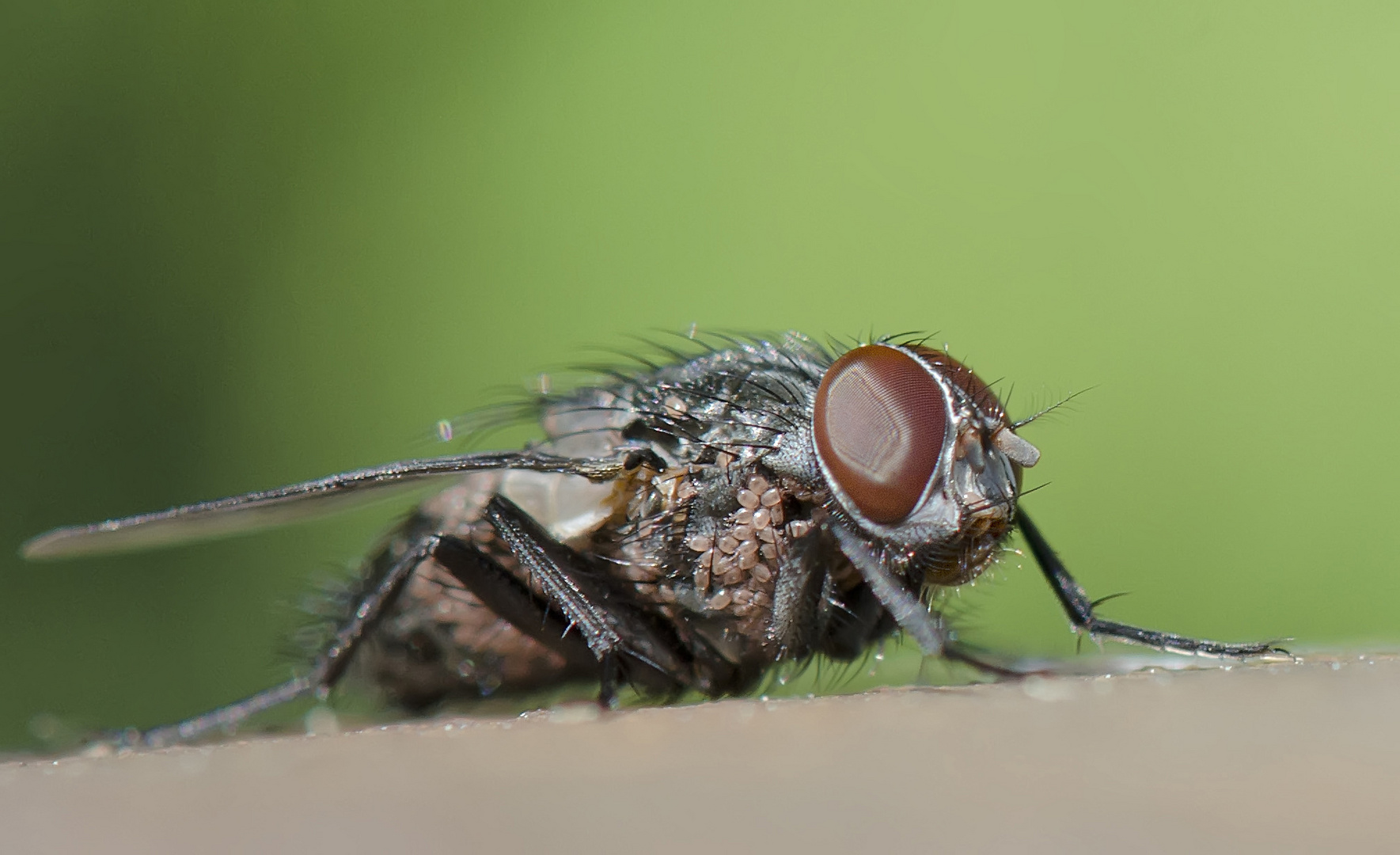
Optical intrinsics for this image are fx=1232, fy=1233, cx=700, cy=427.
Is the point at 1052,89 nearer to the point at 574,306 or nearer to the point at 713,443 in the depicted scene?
the point at 574,306

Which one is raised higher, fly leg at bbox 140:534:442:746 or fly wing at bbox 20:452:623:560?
fly wing at bbox 20:452:623:560

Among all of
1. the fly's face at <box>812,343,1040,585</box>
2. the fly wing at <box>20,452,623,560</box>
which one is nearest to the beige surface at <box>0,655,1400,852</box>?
the fly's face at <box>812,343,1040,585</box>

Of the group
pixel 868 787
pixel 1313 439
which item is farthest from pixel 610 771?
pixel 1313 439

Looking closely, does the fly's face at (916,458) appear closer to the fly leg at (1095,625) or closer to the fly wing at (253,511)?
the fly leg at (1095,625)

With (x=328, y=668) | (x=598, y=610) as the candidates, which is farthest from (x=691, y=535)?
(x=328, y=668)

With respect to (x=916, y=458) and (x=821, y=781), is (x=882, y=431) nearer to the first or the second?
(x=916, y=458)

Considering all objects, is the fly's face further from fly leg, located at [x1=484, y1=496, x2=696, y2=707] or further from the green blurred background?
the green blurred background
